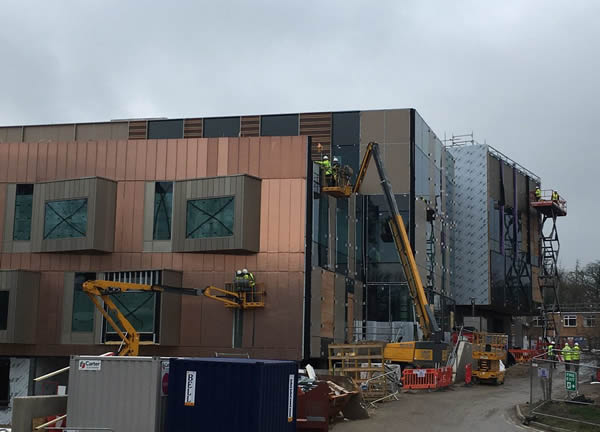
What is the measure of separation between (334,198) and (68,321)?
50.6 ft

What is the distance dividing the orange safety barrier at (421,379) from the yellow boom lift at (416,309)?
210cm

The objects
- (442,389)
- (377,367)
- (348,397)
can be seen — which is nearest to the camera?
(348,397)

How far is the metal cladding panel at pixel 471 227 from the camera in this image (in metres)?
56.2

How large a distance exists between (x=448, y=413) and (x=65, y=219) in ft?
71.3

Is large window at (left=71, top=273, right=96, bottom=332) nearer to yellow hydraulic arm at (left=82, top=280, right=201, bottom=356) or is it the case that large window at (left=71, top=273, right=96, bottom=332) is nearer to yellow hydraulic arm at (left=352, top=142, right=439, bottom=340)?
yellow hydraulic arm at (left=82, top=280, right=201, bottom=356)

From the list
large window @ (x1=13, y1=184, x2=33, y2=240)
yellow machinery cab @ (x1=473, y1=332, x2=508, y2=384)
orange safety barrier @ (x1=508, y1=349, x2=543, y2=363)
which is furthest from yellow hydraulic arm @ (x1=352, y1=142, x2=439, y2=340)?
large window @ (x1=13, y1=184, x2=33, y2=240)

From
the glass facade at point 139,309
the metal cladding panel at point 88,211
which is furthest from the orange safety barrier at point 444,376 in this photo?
the metal cladding panel at point 88,211

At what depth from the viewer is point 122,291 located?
107 feet

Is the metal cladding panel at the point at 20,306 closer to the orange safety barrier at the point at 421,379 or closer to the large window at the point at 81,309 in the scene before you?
the large window at the point at 81,309

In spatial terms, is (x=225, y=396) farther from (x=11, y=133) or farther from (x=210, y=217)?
(x=11, y=133)

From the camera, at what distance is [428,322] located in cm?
3850

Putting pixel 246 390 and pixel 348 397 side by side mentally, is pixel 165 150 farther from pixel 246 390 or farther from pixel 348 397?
pixel 246 390

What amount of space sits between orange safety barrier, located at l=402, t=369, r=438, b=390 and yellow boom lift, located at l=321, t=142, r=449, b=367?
6.88 ft

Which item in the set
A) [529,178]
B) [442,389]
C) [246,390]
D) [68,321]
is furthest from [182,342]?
[529,178]
